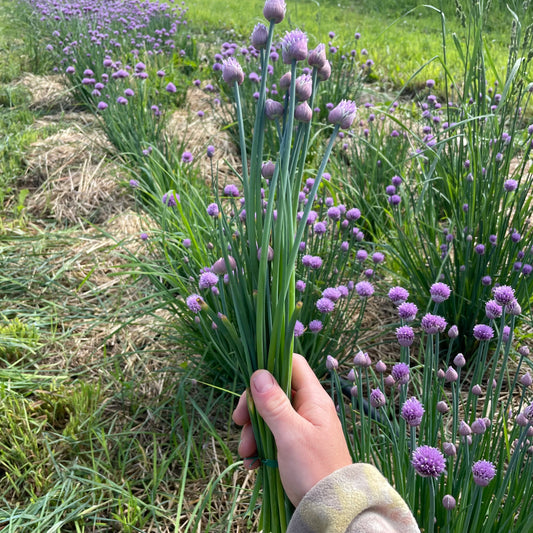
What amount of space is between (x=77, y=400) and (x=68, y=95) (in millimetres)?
3799

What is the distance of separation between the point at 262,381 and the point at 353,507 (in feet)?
0.86

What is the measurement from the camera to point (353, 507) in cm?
81

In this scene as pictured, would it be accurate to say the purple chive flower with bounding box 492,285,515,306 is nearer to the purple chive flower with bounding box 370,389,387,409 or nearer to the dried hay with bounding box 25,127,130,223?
the purple chive flower with bounding box 370,389,387,409

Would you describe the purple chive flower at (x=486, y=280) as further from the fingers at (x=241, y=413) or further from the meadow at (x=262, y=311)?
the fingers at (x=241, y=413)

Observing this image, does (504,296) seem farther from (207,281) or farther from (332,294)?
(207,281)

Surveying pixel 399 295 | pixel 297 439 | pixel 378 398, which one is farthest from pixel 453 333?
pixel 297 439

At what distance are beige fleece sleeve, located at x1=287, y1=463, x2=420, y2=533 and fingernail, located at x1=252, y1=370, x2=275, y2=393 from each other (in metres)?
0.19

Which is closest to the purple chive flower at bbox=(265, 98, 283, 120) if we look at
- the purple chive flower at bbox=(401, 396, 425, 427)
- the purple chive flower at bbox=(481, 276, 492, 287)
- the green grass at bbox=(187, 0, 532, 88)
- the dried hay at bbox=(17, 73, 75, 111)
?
the purple chive flower at bbox=(401, 396, 425, 427)

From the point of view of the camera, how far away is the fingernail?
3.05 ft

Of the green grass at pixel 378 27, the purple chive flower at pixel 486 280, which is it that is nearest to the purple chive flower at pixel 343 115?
the purple chive flower at pixel 486 280

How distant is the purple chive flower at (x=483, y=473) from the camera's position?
86 cm

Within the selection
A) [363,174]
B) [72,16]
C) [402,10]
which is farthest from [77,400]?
[402,10]

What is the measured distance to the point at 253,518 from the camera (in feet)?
5.07

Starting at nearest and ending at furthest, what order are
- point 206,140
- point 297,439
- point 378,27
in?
point 297,439 → point 206,140 → point 378,27
